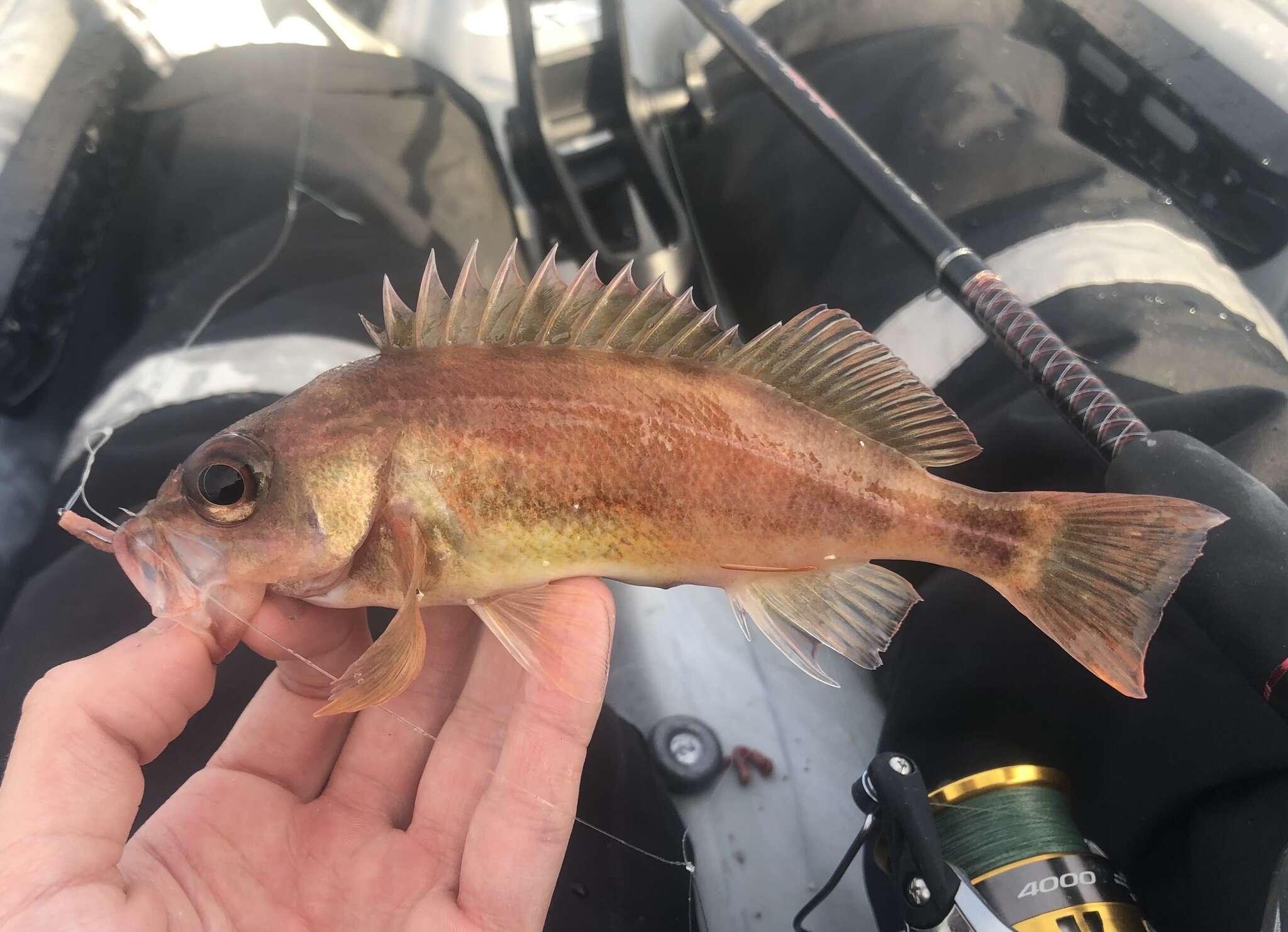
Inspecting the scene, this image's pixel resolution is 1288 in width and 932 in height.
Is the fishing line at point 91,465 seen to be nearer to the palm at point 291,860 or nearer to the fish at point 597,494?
the fish at point 597,494

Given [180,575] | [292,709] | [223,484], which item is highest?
[223,484]

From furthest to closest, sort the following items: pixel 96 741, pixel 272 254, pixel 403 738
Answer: pixel 272 254
pixel 403 738
pixel 96 741

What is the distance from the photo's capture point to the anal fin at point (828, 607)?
4.96 feet

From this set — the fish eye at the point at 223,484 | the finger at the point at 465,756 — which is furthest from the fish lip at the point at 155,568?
the finger at the point at 465,756

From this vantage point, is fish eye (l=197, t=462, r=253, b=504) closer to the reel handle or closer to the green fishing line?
the reel handle

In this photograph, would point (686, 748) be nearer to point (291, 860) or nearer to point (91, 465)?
point (291, 860)

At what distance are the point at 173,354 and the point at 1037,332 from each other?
92.5 inches

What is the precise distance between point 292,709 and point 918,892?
1.39 metres

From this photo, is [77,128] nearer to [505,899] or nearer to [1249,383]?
[505,899]

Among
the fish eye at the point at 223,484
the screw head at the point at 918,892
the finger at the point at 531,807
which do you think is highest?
the fish eye at the point at 223,484

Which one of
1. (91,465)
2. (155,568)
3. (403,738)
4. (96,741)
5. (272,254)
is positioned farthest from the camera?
(272,254)

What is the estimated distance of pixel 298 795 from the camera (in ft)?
5.00

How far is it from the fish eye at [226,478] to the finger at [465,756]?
66 cm

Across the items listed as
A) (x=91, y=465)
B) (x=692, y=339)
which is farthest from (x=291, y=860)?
(x=692, y=339)
